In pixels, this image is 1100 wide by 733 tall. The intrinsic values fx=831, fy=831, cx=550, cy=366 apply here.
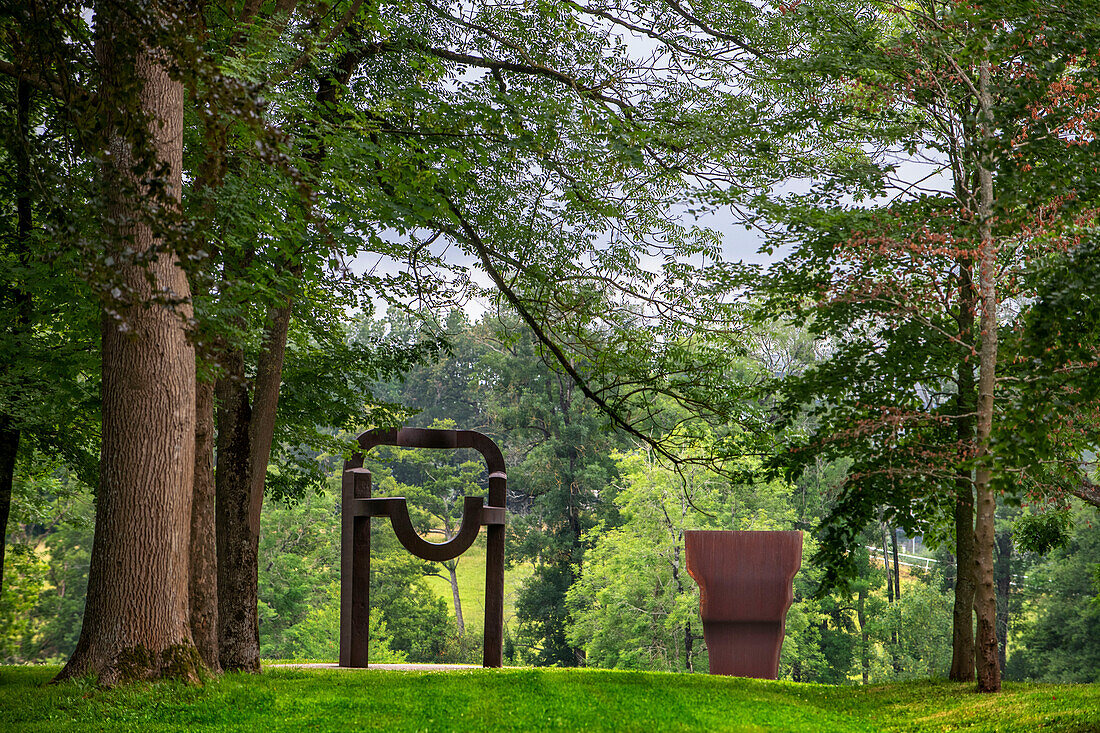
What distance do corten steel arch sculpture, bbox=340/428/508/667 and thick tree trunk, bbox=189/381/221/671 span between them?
391 centimetres

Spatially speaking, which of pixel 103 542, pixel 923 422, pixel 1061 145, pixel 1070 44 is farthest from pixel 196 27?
pixel 923 422

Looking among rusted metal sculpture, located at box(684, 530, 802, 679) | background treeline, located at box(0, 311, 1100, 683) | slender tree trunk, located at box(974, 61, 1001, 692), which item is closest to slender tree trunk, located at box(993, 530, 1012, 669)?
background treeline, located at box(0, 311, 1100, 683)

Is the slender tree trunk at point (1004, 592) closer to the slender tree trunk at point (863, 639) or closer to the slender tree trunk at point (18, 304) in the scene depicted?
the slender tree trunk at point (863, 639)

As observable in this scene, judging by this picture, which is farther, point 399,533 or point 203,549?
point 399,533

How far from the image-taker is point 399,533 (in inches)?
536

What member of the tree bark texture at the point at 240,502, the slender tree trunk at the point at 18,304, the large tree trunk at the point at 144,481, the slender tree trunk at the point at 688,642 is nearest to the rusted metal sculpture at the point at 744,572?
the tree bark texture at the point at 240,502

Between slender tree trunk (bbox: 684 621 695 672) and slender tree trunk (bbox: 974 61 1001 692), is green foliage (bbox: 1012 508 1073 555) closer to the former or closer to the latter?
slender tree trunk (bbox: 974 61 1001 692)

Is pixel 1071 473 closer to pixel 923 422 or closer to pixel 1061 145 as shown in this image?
pixel 923 422

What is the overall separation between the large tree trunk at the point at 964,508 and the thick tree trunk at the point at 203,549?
9129 mm

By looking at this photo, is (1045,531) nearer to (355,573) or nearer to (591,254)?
(591,254)

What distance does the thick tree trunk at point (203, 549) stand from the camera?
9.02 m

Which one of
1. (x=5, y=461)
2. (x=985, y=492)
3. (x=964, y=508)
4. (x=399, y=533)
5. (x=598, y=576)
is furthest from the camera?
(x=598, y=576)

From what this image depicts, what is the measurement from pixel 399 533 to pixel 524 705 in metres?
6.40

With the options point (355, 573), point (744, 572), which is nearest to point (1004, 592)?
point (744, 572)
